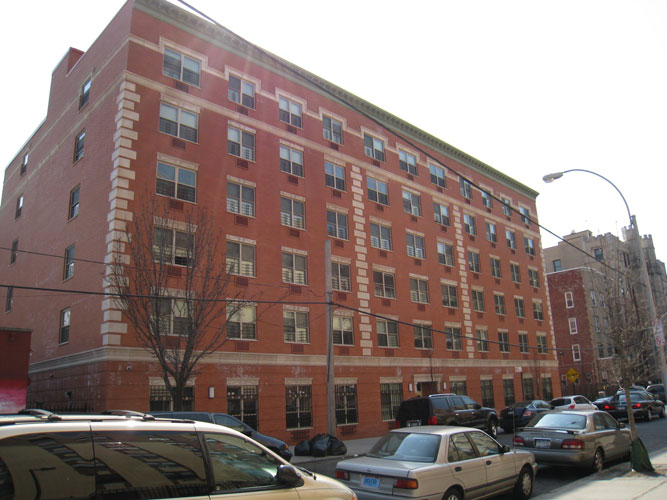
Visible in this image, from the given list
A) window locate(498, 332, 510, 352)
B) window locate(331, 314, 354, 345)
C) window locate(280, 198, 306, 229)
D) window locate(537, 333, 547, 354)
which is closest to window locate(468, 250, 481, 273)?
window locate(498, 332, 510, 352)

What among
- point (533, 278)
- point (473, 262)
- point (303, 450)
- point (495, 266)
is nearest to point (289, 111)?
point (303, 450)

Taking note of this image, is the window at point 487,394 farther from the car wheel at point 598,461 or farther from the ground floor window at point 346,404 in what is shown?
the car wheel at point 598,461

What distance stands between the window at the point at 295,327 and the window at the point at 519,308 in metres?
21.8

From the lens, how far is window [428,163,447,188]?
37250mm

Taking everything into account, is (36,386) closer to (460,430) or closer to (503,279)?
(460,430)

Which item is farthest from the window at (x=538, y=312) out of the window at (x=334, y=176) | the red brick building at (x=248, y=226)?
the window at (x=334, y=176)

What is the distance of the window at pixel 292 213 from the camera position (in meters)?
26.7

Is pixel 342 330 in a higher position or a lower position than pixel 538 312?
lower

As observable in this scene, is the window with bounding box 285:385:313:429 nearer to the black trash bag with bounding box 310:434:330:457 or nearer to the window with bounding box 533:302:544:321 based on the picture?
the black trash bag with bounding box 310:434:330:457

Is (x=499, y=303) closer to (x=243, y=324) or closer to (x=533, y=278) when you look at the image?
(x=533, y=278)

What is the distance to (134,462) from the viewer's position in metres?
4.43

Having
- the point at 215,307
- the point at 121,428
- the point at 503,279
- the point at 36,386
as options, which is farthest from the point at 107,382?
the point at 503,279

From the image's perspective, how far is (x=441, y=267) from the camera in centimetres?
3519

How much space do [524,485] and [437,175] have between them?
28932 mm
